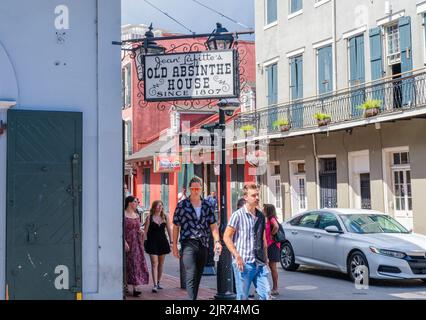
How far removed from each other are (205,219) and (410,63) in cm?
1346

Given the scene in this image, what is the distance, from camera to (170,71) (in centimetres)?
912

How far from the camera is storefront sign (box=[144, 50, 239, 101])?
29.9ft

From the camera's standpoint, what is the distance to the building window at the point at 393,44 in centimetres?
2103

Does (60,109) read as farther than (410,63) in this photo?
No

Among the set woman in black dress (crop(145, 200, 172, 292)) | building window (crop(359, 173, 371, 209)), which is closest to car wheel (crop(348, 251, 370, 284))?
woman in black dress (crop(145, 200, 172, 292))

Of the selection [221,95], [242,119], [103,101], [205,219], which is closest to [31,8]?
[103,101]

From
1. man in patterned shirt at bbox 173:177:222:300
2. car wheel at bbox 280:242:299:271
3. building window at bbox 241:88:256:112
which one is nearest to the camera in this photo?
man in patterned shirt at bbox 173:177:222:300

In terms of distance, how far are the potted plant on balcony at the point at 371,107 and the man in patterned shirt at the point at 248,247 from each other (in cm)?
1341

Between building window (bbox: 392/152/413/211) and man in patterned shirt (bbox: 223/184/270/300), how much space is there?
13356mm

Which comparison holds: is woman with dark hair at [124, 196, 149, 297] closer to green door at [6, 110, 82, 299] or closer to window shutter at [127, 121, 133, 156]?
green door at [6, 110, 82, 299]

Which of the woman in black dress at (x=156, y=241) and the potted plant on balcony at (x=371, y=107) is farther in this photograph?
the potted plant on balcony at (x=371, y=107)

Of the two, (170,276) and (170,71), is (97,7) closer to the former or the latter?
(170,71)

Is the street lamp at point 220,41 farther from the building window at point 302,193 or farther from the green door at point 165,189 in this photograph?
the green door at point 165,189

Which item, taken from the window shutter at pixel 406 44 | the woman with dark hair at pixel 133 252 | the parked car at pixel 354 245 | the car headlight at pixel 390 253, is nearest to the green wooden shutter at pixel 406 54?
the window shutter at pixel 406 44
